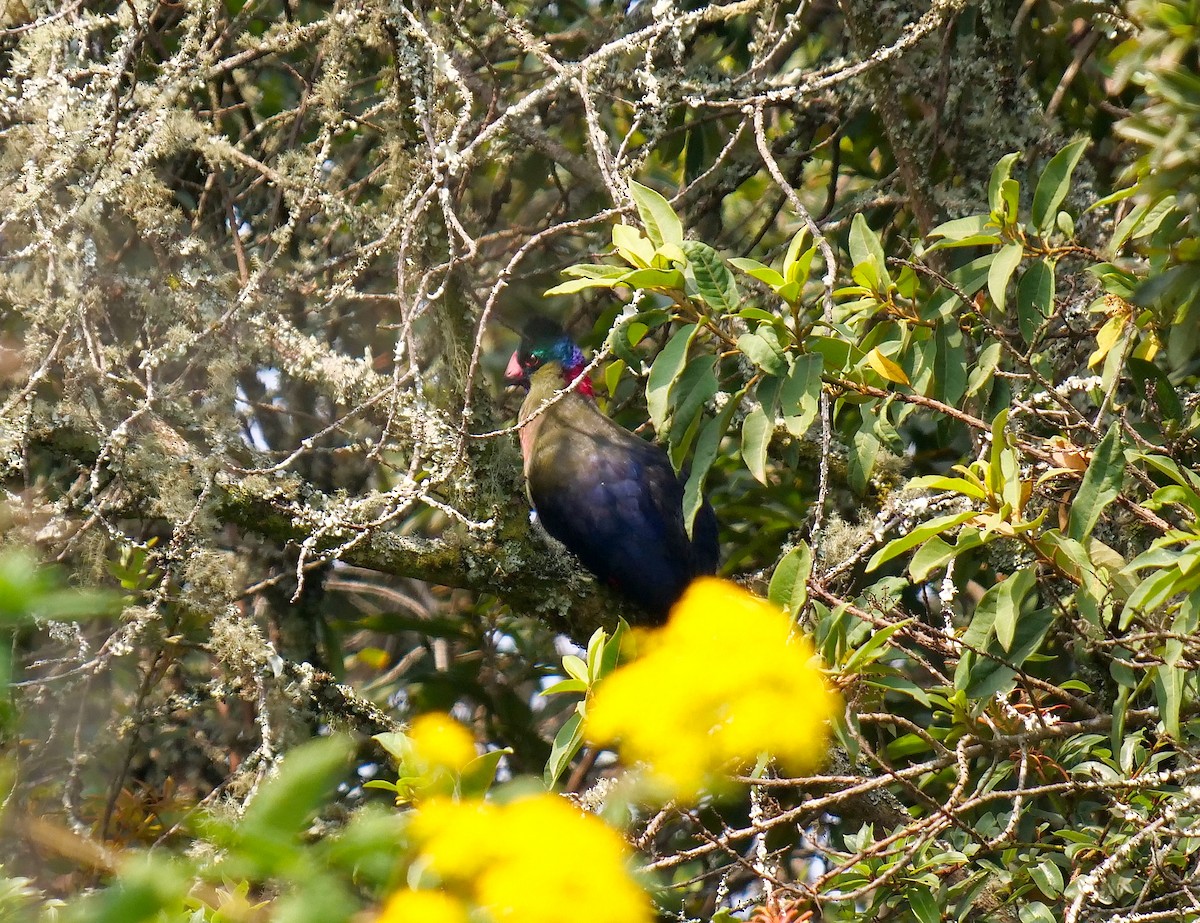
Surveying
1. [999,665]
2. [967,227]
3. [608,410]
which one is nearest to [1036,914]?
[999,665]

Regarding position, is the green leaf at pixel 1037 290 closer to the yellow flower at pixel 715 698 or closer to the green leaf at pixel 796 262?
the green leaf at pixel 796 262

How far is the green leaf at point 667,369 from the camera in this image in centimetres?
198

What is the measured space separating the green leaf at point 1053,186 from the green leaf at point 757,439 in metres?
0.56

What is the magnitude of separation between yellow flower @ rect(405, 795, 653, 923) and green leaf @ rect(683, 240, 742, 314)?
3.20 ft

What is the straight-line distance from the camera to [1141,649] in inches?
78.5

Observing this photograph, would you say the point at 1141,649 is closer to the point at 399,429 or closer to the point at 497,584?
the point at 497,584

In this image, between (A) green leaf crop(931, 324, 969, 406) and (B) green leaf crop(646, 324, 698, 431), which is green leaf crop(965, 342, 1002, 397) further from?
(B) green leaf crop(646, 324, 698, 431)

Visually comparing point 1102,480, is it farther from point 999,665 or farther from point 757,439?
point 757,439

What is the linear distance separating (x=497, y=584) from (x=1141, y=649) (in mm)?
1390

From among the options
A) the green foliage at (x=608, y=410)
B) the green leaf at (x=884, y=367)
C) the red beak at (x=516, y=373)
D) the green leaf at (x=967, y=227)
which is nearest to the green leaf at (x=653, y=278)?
the green foliage at (x=608, y=410)

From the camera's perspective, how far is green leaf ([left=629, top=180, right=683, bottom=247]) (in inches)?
80.6

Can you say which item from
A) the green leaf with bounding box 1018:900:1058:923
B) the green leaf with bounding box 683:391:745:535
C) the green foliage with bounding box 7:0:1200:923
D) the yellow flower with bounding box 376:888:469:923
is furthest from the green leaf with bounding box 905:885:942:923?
the yellow flower with bounding box 376:888:469:923

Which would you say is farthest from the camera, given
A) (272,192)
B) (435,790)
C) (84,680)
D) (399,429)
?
(272,192)

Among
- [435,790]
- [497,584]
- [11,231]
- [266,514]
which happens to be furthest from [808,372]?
[11,231]
